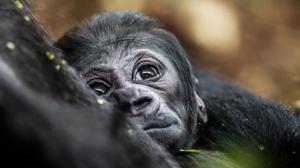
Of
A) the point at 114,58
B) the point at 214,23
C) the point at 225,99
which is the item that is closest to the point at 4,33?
the point at 114,58

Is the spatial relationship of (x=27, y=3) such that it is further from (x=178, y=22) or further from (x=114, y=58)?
(x=178, y=22)

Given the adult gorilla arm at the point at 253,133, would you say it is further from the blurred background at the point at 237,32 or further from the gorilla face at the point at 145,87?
the blurred background at the point at 237,32

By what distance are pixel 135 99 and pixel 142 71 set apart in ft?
1.75

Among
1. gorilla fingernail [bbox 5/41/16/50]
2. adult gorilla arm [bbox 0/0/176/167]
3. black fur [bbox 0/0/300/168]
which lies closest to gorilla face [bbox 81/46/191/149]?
black fur [bbox 0/0/300/168]

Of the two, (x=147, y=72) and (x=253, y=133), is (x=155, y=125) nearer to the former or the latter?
(x=147, y=72)

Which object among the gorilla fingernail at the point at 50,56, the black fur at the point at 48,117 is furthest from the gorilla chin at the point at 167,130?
the gorilla fingernail at the point at 50,56

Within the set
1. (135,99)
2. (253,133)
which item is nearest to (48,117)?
(135,99)

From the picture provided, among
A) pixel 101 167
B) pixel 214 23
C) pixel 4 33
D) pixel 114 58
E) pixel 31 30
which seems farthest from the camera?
pixel 214 23

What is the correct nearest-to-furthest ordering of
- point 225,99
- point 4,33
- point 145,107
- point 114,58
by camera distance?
point 4,33, point 145,107, point 114,58, point 225,99

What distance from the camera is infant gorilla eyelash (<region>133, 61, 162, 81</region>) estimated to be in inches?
149

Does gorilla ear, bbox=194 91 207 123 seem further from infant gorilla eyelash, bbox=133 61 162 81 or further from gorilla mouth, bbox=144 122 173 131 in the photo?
gorilla mouth, bbox=144 122 173 131

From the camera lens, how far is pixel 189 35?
9023 mm

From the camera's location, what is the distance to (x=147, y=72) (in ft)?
12.6

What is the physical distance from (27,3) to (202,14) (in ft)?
21.5
